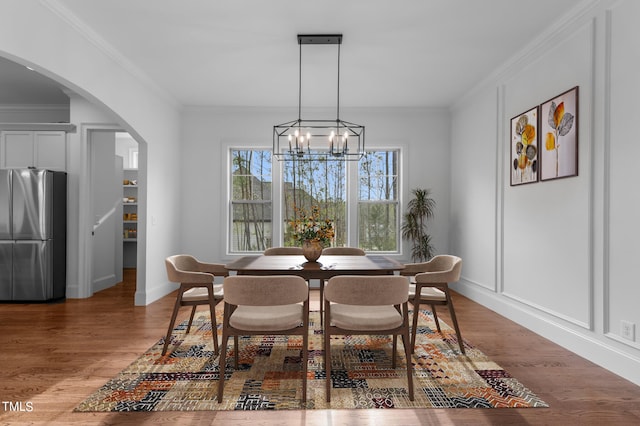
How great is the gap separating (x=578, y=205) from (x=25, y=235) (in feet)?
21.2

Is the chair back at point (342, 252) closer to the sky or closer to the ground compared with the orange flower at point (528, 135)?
closer to the ground

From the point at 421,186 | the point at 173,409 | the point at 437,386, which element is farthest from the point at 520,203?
the point at 173,409

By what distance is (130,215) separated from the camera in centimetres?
804

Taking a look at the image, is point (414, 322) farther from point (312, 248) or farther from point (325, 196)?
point (325, 196)

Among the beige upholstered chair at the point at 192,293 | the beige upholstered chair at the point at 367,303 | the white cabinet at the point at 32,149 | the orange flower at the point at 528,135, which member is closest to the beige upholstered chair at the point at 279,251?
the beige upholstered chair at the point at 192,293

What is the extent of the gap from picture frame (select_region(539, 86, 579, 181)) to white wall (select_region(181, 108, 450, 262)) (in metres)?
2.45

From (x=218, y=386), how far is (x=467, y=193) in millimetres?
4456

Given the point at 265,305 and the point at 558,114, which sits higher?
the point at 558,114

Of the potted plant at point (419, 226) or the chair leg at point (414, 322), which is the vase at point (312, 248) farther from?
the potted plant at point (419, 226)

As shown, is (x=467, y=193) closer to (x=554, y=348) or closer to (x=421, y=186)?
(x=421, y=186)

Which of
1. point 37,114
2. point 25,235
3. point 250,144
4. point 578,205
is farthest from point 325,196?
point 37,114

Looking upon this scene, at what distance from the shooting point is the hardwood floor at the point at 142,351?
2.13 meters

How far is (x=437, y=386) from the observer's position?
254 centimetres

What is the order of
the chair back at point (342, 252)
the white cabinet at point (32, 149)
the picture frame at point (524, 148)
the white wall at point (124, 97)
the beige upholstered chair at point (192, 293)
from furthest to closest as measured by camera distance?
the white cabinet at point (32, 149), the chair back at point (342, 252), the picture frame at point (524, 148), the beige upholstered chair at point (192, 293), the white wall at point (124, 97)
